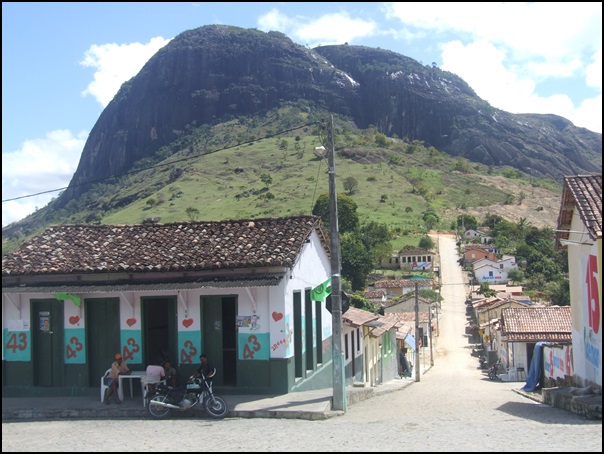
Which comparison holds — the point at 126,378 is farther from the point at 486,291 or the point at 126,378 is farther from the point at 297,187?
the point at 297,187

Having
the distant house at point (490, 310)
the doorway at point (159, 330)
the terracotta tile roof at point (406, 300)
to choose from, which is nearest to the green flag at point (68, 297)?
the doorway at point (159, 330)

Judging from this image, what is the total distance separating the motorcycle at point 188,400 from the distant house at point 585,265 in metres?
7.40

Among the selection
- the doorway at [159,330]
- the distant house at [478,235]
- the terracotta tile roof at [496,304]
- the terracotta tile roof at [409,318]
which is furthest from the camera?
the distant house at [478,235]

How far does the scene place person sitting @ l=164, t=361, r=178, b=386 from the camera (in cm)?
1284

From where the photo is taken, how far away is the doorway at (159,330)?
13.8 metres

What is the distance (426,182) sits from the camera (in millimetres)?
117562

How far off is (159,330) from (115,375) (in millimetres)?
2887

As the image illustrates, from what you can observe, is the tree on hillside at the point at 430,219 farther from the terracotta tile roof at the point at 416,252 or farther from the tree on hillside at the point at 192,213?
the tree on hillside at the point at 192,213

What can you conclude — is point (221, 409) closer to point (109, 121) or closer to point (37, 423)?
point (37, 423)

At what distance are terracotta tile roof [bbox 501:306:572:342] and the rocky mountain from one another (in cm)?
14629

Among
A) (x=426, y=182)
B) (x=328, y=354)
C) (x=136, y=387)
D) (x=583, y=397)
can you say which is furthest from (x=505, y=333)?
(x=426, y=182)

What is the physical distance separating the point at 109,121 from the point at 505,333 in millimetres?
177266

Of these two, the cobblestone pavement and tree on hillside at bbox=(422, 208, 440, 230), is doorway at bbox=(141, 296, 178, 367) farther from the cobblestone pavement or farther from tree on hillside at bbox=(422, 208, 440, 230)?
tree on hillside at bbox=(422, 208, 440, 230)

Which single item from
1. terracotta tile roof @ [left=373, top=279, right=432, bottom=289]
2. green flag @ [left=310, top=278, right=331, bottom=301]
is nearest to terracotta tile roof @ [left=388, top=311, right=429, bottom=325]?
terracotta tile roof @ [left=373, top=279, right=432, bottom=289]
